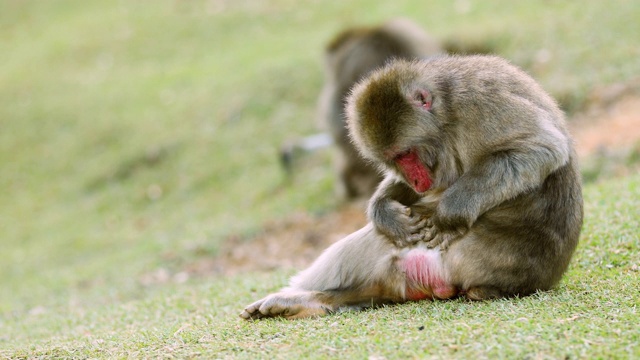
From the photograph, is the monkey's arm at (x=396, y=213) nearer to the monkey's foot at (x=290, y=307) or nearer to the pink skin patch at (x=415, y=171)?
the pink skin patch at (x=415, y=171)

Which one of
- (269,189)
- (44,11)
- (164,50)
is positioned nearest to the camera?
(269,189)

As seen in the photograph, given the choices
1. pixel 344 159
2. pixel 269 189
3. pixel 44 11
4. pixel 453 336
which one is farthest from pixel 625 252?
pixel 44 11

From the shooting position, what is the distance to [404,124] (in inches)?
190

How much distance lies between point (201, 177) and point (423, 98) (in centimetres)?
971

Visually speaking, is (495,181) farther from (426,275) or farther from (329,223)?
(329,223)

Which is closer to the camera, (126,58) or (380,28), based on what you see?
(380,28)

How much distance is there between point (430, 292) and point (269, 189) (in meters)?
8.37

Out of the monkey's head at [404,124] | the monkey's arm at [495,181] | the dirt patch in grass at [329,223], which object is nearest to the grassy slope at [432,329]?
the monkey's arm at [495,181]

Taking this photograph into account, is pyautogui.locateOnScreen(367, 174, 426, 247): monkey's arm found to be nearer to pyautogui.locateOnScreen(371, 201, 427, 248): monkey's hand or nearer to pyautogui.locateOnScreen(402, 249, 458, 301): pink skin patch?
pyautogui.locateOnScreen(371, 201, 427, 248): monkey's hand

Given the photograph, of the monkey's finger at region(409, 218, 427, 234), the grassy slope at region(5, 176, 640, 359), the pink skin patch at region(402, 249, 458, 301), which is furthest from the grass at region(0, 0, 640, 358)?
the monkey's finger at region(409, 218, 427, 234)

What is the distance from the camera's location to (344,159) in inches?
448

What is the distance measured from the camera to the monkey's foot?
4.86 metres

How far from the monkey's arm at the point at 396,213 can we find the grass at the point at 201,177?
419mm

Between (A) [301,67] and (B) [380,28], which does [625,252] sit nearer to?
(B) [380,28]
